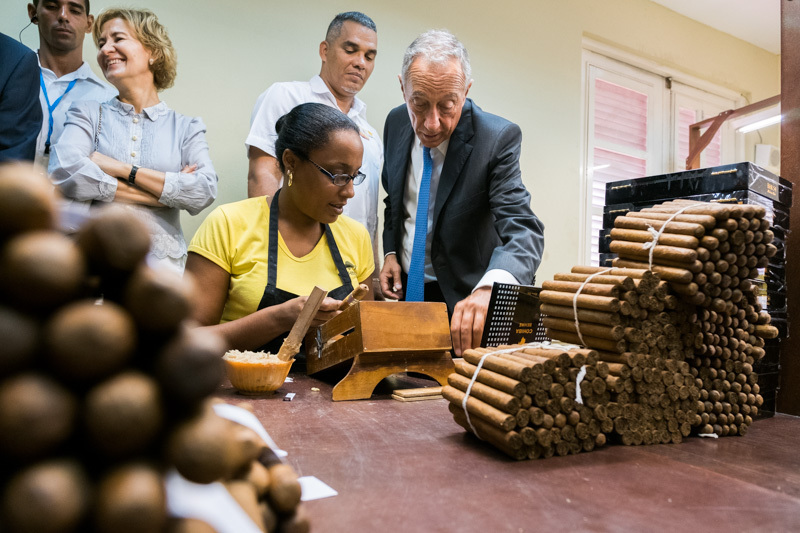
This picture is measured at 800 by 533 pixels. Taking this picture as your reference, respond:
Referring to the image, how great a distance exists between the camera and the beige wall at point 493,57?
13.6 ft

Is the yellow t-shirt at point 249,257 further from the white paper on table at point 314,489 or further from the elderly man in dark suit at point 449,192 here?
the white paper on table at point 314,489

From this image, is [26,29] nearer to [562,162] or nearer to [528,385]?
[528,385]

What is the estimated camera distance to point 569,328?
152 centimetres

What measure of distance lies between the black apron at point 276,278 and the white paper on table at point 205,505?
1.81m

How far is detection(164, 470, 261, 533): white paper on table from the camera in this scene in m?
0.51

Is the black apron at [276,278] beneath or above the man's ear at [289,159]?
beneath

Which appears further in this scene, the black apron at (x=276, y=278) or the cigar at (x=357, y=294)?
the black apron at (x=276, y=278)

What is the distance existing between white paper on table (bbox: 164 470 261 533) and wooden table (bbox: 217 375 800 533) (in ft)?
0.95

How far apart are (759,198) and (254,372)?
66.7 inches

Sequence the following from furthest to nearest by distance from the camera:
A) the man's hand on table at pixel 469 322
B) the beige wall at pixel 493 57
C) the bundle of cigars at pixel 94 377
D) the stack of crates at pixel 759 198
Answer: the beige wall at pixel 493 57 < the man's hand on table at pixel 469 322 < the stack of crates at pixel 759 198 < the bundle of cigars at pixel 94 377

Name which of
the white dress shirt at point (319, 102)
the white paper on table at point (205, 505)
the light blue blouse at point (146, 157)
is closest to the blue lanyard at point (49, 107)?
the light blue blouse at point (146, 157)

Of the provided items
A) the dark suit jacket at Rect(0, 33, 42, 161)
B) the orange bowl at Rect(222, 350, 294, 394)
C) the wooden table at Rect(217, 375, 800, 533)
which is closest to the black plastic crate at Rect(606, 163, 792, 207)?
the wooden table at Rect(217, 375, 800, 533)

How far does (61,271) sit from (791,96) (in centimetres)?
244

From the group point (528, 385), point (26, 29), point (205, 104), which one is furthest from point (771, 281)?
point (26, 29)
